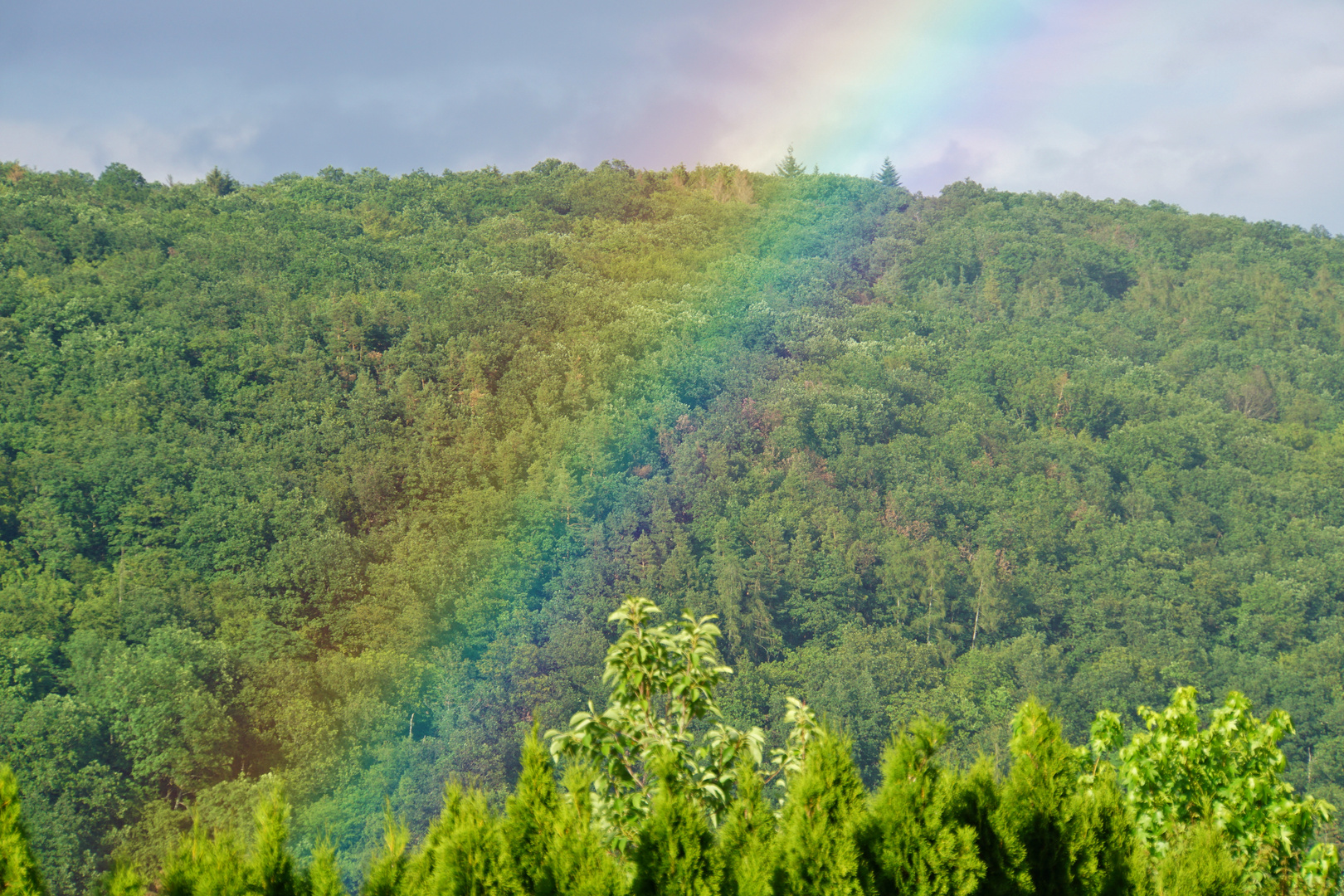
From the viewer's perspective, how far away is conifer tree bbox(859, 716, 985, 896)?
20.7ft

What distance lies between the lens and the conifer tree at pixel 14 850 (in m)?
5.81

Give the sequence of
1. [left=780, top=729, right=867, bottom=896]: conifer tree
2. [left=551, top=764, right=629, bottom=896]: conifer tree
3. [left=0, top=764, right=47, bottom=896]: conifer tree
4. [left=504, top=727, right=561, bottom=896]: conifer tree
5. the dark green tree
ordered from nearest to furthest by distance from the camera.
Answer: [left=0, top=764, right=47, bottom=896]: conifer tree < [left=551, top=764, right=629, bottom=896]: conifer tree < [left=780, top=729, right=867, bottom=896]: conifer tree < [left=504, top=727, right=561, bottom=896]: conifer tree < the dark green tree

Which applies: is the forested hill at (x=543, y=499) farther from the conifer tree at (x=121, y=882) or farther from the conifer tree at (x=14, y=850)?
the conifer tree at (x=14, y=850)

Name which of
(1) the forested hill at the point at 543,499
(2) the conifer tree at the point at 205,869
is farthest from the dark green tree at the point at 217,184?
(2) the conifer tree at the point at 205,869

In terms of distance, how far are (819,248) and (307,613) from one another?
62.8 metres

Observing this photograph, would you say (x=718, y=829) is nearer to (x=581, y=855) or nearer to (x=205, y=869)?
(x=581, y=855)

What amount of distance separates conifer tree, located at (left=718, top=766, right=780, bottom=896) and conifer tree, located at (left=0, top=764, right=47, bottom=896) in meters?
3.69

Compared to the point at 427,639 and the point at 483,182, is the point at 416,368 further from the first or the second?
the point at 483,182

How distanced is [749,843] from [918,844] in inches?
38.5

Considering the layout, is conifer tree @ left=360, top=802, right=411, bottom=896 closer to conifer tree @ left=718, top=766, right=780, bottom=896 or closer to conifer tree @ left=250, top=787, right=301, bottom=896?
conifer tree @ left=250, top=787, right=301, bottom=896

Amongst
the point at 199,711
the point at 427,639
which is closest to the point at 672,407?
the point at 427,639

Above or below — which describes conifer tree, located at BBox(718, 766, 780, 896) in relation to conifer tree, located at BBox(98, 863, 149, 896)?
above

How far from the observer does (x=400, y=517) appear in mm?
56719

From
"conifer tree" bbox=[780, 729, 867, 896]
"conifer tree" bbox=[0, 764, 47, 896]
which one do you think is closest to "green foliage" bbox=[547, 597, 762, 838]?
"conifer tree" bbox=[780, 729, 867, 896]
